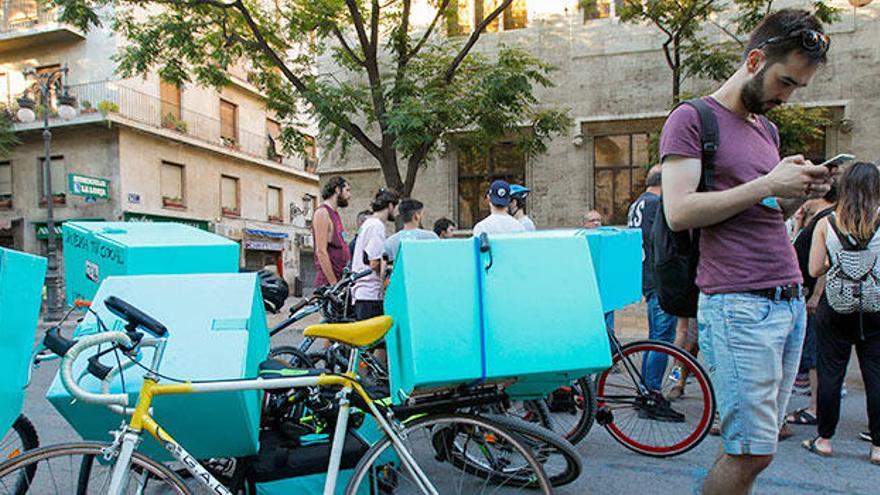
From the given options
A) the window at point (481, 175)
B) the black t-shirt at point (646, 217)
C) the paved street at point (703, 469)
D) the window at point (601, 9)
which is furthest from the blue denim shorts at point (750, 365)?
the window at point (601, 9)

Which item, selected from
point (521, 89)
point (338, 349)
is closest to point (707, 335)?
point (338, 349)

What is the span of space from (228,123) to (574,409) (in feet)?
86.8

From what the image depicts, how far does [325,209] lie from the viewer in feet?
18.2

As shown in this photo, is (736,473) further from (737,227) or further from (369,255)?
(369,255)

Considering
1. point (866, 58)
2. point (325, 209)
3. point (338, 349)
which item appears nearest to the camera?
point (338, 349)

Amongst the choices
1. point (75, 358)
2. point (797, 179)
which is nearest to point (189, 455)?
point (75, 358)

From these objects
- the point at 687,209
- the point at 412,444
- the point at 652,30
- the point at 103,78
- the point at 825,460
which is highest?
the point at 103,78

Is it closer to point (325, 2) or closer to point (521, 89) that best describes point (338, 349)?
point (521, 89)

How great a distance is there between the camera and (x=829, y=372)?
140 inches

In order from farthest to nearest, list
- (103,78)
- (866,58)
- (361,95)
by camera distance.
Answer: (103,78) → (866,58) → (361,95)

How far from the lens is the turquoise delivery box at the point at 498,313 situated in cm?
199

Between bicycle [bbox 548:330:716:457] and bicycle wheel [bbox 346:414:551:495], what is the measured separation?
1.04 metres

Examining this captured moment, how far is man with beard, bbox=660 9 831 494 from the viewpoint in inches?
71.9

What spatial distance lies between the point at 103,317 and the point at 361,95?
8.07 meters
